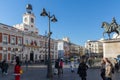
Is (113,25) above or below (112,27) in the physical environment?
above

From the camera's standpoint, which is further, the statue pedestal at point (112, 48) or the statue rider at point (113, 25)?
the statue rider at point (113, 25)

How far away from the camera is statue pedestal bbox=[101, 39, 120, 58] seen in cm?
3054

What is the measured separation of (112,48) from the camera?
30.9 metres

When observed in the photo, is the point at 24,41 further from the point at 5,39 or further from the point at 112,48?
the point at 112,48

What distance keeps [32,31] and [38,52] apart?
288 inches

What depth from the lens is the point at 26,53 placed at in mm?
72250

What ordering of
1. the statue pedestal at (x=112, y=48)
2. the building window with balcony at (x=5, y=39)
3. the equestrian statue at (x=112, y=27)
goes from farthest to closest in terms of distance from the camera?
the building window with balcony at (x=5, y=39) < the equestrian statue at (x=112, y=27) < the statue pedestal at (x=112, y=48)

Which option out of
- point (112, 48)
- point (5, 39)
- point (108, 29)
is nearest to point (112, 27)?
point (108, 29)

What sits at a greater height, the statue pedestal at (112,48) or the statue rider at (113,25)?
the statue rider at (113,25)

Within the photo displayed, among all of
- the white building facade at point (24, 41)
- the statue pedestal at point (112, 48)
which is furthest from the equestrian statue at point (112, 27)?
the white building facade at point (24, 41)

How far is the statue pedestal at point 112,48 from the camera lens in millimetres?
30539

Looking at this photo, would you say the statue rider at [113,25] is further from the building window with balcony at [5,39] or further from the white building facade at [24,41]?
the building window with balcony at [5,39]

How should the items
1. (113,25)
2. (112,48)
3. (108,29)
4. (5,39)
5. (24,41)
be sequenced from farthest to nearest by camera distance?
(24,41) → (5,39) → (108,29) → (113,25) → (112,48)

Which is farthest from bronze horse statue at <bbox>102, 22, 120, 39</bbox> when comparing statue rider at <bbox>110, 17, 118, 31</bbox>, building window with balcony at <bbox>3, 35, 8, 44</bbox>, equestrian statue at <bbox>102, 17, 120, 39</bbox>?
building window with balcony at <bbox>3, 35, 8, 44</bbox>
